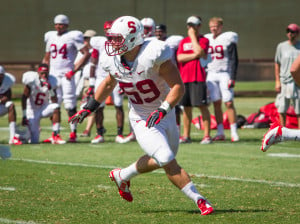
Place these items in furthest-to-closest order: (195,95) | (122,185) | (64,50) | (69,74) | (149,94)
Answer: (64,50), (69,74), (195,95), (122,185), (149,94)

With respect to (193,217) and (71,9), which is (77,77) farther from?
(71,9)

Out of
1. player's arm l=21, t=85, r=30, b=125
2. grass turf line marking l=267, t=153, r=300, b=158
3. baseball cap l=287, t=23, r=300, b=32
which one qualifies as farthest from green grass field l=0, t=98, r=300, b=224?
baseball cap l=287, t=23, r=300, b=32

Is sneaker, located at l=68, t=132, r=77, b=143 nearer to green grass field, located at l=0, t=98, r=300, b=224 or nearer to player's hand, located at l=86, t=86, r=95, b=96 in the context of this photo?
green grass field, located at l=0, t=98, r=300, b=224

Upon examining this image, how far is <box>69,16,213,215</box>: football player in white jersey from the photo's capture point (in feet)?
18.7

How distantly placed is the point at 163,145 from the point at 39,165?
343 centimetres

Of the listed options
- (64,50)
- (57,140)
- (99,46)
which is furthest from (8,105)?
(99,46)

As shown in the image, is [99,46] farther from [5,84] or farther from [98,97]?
[98,97]

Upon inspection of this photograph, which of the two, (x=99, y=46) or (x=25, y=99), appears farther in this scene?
(x=99, y=46)

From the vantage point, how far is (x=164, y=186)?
23.9 feet

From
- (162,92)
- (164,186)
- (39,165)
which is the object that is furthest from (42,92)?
(162,92)

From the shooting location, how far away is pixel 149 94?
6.05m

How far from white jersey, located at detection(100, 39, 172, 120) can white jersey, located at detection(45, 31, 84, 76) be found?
19.3ft

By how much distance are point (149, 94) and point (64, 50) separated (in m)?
6.16

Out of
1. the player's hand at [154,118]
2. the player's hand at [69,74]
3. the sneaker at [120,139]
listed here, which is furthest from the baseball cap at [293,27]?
the player's hand at [154,118]
